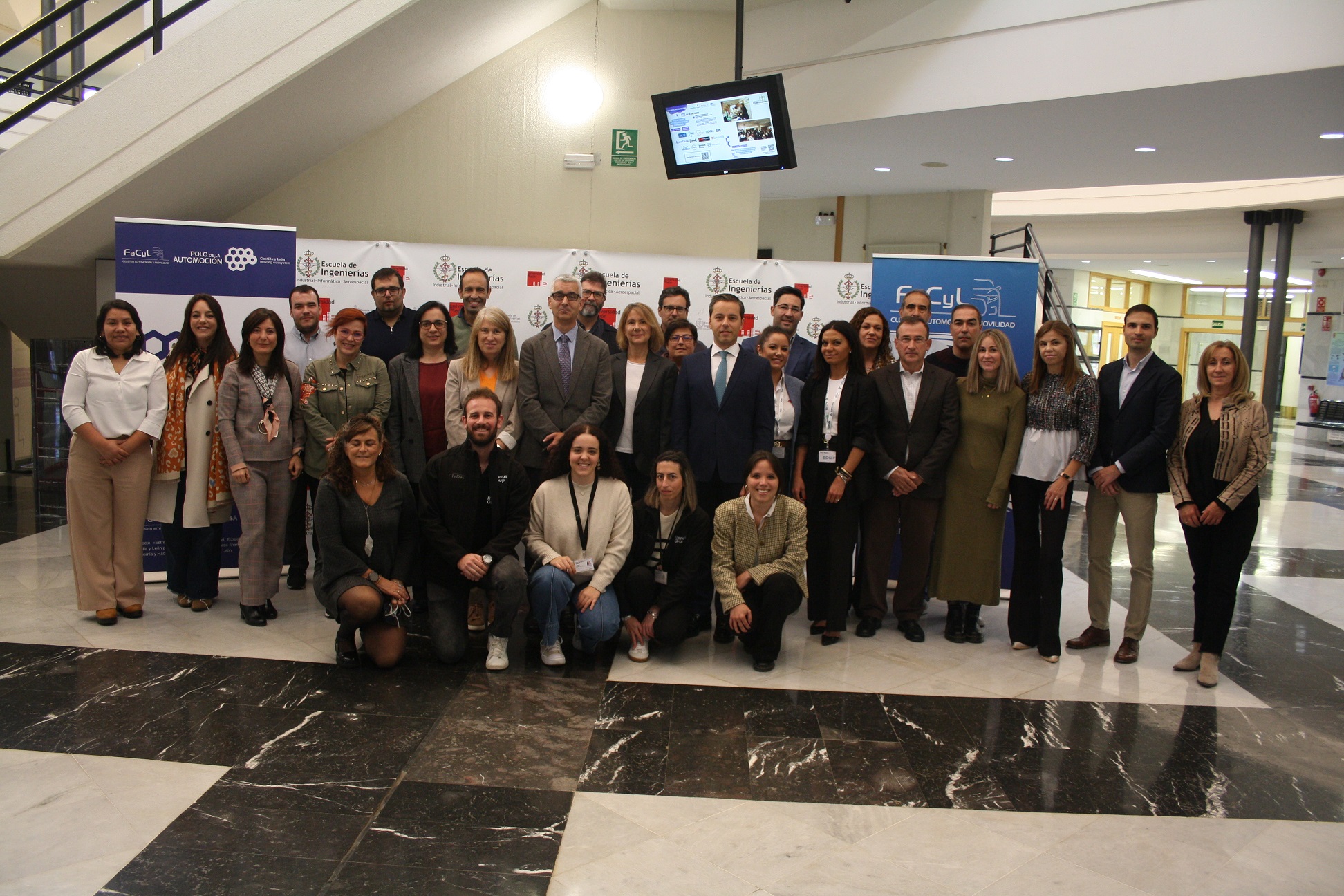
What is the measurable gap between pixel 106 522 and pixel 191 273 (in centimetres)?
151

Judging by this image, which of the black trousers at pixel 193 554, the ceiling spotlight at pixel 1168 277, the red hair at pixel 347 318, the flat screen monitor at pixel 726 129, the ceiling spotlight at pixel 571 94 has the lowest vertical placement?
the black trousers at pixel 193 554

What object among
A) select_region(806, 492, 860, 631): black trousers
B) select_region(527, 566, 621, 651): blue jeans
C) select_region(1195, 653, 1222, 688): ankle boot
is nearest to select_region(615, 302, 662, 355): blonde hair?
select_region(806, 492, 860, 631): black trousers

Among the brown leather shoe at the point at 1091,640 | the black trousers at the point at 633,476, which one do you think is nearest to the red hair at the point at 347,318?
the black trousers at the point at 633,476

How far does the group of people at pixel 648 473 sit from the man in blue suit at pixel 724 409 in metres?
0.01

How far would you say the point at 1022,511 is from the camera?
4.50 metres

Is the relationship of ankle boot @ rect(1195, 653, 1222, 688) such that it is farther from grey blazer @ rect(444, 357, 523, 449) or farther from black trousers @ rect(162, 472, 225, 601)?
black trousers @ rect(162, 472, 225, 601)

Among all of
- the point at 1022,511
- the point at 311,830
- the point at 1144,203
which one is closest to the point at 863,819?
the point at 311,830

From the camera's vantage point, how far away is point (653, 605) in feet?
14.0

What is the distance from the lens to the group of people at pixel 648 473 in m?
4.10

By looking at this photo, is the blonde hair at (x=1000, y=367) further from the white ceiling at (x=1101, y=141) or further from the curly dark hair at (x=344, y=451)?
the white ceiling at (x=1101, y=141)

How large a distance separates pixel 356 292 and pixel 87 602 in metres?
2.56

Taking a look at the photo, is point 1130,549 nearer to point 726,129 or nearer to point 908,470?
point 908,470

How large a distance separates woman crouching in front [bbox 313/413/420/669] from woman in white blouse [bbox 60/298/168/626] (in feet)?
3.81

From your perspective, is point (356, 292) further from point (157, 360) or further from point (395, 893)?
point (395, 893)
